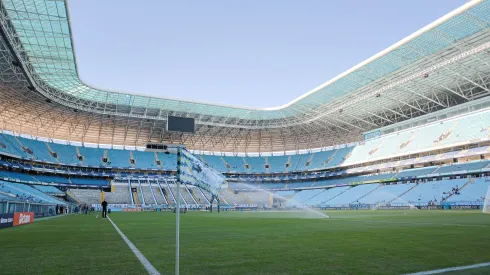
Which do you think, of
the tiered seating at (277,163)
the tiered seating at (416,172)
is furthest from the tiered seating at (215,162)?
the tiered seating at (416,172)

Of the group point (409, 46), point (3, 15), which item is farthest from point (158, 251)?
point (409, 46)

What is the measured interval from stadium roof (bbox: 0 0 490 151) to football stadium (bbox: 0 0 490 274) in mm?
257

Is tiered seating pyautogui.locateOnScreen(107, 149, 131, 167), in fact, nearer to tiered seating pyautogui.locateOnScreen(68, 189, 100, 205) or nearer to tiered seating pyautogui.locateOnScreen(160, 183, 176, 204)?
tiered seating pyautogui.locateOnScreen(68, 189, 100, 205)

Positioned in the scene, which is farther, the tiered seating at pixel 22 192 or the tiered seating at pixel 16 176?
the tiered seating at pixel 16 176

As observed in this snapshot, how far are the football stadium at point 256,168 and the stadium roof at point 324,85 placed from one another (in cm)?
26

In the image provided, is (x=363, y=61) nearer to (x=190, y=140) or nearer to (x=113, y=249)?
(x=113, y=249)

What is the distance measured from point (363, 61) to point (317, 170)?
4358cm

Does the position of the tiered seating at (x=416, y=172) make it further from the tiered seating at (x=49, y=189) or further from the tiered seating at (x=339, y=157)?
the tiered seating at (x=49, y=189)

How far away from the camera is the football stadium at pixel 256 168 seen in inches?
324

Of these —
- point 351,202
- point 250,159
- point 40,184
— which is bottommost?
point 351,202

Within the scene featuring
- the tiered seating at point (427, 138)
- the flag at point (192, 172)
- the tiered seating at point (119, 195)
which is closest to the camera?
the flag at point (192, 172)

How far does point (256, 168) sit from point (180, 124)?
85466mm

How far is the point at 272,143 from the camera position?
302 feet

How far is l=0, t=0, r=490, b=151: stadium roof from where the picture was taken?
113 ft
